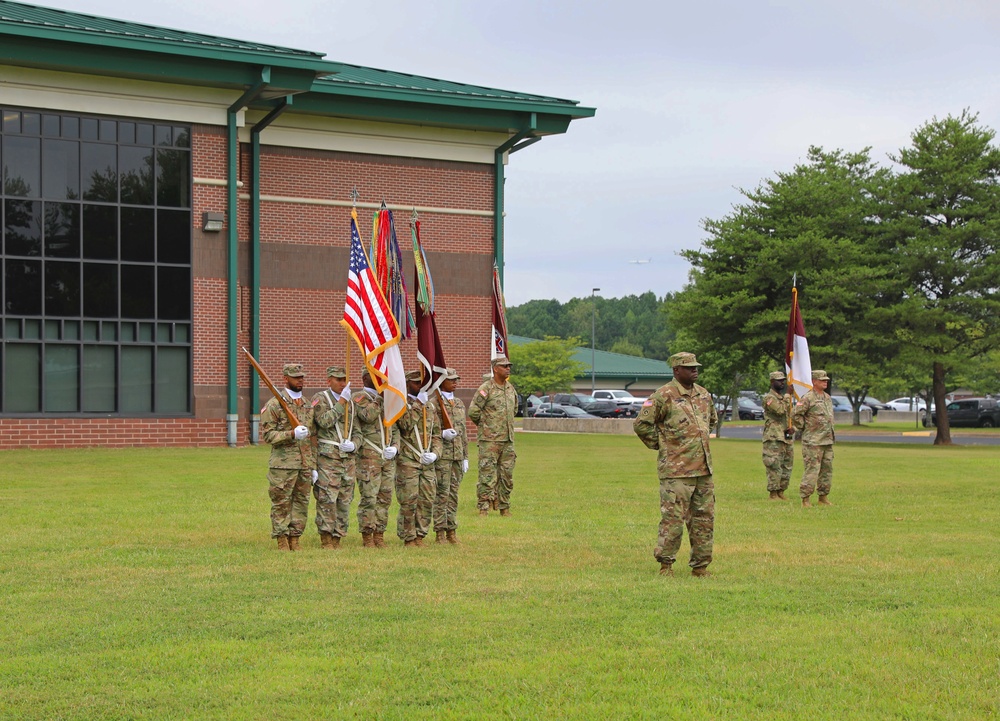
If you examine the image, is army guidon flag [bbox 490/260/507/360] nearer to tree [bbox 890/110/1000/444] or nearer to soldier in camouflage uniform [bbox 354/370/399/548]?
soldier in camouflage uniform [bbox 354/370/399/548]

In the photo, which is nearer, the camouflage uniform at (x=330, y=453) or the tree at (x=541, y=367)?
the camouflage uniform at (x=330, y=453)

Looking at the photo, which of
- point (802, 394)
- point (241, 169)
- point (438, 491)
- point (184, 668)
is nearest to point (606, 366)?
point (241, 169)

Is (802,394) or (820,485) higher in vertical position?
(802,394)

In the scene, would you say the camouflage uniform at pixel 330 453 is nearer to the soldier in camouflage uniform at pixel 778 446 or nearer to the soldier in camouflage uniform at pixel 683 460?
the soldier in camouflage uniform at pixel 683 460

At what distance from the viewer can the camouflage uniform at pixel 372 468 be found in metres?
13.9

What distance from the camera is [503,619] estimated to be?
32.0 ft

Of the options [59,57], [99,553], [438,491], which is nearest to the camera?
[99,553]

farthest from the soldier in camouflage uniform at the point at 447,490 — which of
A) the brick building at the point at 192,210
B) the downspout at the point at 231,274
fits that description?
the brick building at the point at 192,210

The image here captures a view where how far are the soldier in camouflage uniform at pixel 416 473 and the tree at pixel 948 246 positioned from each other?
105 ft

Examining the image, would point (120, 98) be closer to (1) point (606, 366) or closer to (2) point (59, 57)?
(2) point (59, 57)

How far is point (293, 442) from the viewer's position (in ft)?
44.6

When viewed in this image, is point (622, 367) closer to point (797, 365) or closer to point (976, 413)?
point (976, 413)

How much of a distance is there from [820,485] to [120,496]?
10927 millimetres

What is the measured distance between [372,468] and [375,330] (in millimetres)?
1759
